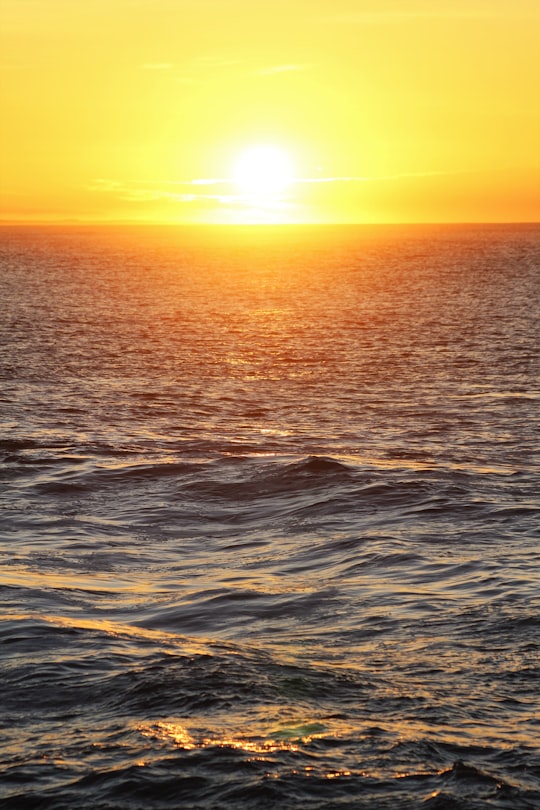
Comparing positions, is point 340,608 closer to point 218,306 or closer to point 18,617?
point 18,617

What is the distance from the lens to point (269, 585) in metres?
20.7

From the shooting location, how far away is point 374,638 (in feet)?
57.8

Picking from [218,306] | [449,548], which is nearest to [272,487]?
[449,548]

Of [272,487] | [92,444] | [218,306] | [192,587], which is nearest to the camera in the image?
[192,587]

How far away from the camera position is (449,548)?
2305 centimetres

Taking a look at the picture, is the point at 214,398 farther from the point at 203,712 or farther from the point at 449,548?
the point at 203,712

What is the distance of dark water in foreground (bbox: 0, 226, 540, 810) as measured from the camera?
13.2m

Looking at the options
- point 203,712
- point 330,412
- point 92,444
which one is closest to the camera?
point 203,712

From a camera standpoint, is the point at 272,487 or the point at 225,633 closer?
the point at 225,633

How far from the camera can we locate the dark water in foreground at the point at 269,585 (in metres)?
13.2

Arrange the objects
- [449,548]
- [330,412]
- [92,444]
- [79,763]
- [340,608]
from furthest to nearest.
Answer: [330,412]
[92,444]
[449,548]
[340,608]
[79,763]

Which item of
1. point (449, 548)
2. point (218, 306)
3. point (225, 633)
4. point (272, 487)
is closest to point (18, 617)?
point (225, 633)

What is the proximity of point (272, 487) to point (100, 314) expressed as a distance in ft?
176

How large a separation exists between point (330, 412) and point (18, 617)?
23068 millimetres
